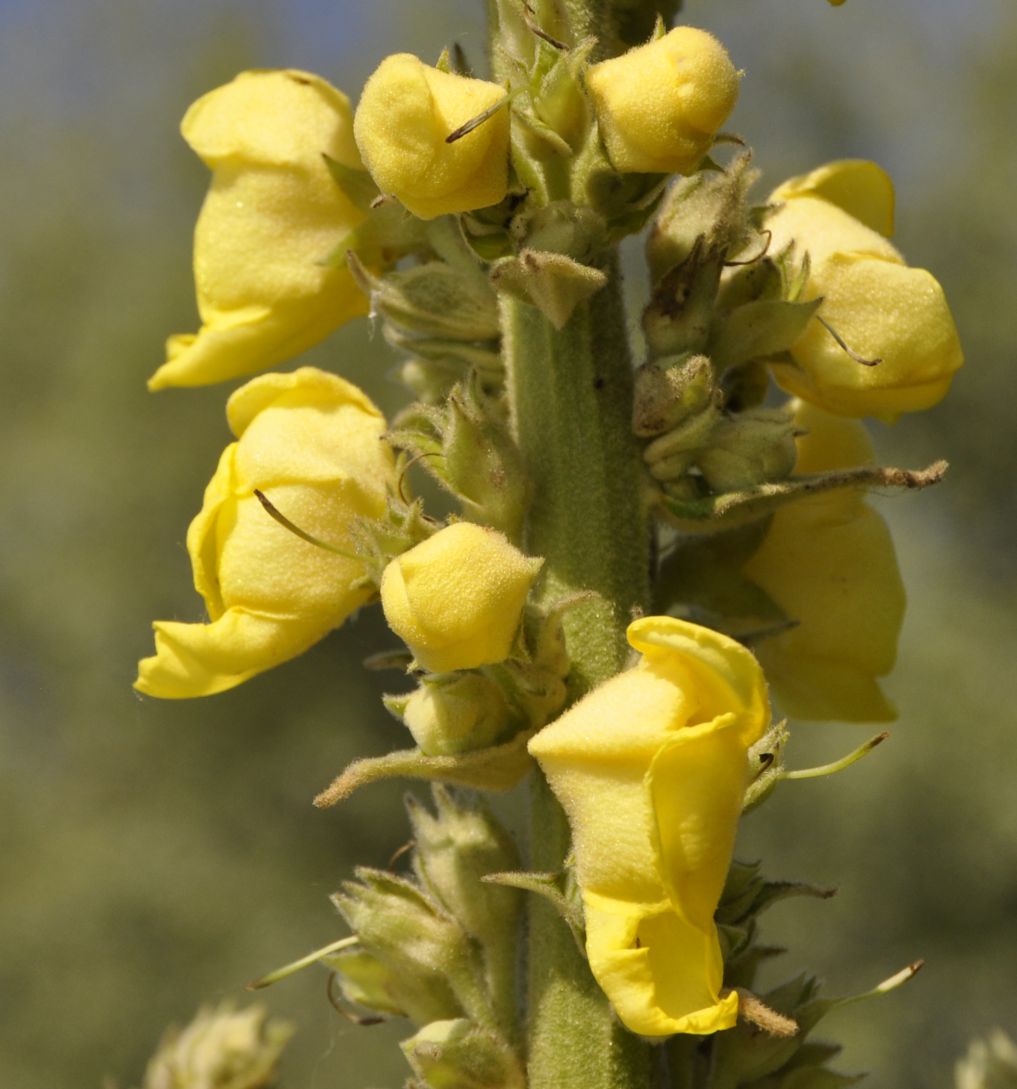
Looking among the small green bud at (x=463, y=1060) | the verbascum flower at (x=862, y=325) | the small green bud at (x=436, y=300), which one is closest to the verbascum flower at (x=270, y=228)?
the small green bud at (x=436, y=300)

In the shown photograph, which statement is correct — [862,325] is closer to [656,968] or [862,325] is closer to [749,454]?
[749,454]

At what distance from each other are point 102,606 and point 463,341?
45.9 feet

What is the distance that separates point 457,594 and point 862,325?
556mm

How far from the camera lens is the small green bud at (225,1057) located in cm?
236

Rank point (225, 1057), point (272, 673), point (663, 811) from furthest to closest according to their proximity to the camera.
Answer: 1. point (272, 673)
2. point (225, 1057)
3. point (663, 811)

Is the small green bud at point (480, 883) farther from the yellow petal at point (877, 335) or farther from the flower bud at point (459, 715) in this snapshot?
the yellow petal at point (877, 335)

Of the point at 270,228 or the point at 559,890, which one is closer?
the point at 559,890

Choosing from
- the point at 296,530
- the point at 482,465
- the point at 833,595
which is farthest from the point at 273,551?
the point at 833,595

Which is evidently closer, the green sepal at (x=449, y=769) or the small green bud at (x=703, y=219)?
the green sepal at (x=449, y=769)

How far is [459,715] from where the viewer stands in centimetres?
172

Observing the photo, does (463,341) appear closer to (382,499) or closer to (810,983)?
(382,499)

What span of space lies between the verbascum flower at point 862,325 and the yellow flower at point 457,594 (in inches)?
17.0

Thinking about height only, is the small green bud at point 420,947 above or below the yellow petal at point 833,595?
below

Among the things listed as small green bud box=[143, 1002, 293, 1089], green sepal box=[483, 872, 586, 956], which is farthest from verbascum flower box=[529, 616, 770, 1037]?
small green bud box=[143, 1002, 293, 1089]
